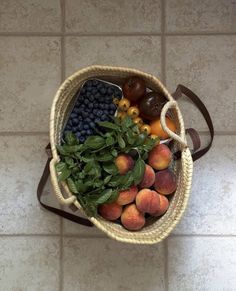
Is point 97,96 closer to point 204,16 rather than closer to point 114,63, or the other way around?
point 114,63

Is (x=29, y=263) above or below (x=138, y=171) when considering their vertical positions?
below

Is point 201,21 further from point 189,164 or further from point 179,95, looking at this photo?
point 189,164

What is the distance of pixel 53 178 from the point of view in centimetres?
79

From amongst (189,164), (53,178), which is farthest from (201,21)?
(53,178)

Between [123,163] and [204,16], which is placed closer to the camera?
[123,163]

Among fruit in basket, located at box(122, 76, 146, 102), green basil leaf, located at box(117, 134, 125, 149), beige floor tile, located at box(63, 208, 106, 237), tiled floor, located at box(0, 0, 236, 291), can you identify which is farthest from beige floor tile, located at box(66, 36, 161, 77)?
beige floor tile, located at box(63, 208, 106, 237)

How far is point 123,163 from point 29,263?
327 millimetres

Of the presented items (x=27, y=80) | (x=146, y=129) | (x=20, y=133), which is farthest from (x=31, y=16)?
(x=146, y=129)

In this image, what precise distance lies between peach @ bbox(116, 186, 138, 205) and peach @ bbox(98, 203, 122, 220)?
12 millimetres

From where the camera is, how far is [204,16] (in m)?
0.95

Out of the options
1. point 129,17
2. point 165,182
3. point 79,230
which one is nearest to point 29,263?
point 79,230

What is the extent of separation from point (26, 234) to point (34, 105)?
278mm

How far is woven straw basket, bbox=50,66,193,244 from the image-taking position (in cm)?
80

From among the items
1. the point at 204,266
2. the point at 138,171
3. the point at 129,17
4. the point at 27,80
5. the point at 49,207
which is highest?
the point at 129,17
